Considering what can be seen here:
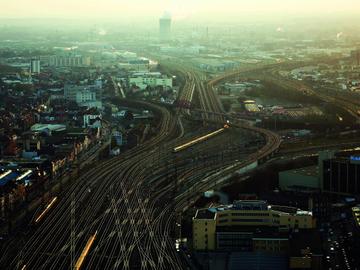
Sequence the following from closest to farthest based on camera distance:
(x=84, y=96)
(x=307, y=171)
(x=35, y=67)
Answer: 1. (x=307, y=171)
2. (x=84, y=96)
3. (x=35, y=67)

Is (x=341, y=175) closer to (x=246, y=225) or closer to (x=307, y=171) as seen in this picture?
(x=307, y=171)

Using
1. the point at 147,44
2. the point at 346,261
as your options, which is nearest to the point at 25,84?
the point at 346,261

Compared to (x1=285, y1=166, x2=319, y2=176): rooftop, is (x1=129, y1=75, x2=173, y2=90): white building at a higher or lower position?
lower

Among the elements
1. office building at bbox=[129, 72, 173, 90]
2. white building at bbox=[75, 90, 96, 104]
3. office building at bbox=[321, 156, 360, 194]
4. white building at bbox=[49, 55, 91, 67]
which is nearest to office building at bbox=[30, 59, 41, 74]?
white building at bbox=[49, 55, 91, 67]

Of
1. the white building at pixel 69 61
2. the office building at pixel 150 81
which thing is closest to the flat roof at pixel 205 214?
the office building at pixel 150 81

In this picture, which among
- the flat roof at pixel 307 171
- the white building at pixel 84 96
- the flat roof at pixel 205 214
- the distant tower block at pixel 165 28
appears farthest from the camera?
the distant tower block at pixel 165 28

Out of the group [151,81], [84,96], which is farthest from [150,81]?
[84,96]

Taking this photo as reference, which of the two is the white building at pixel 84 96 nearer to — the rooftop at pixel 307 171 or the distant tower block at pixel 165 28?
the rooftop at pixel 307 171

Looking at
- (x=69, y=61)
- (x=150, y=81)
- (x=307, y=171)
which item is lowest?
(x=69, y=61)

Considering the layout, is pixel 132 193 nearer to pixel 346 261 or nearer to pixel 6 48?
pixel 346 261

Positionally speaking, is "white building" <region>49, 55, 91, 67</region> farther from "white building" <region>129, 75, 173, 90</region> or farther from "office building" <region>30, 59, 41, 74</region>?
"white building" <region>129, 75, 173, 90</region>

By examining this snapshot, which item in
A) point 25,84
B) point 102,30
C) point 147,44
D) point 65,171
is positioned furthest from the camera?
point 102,30
